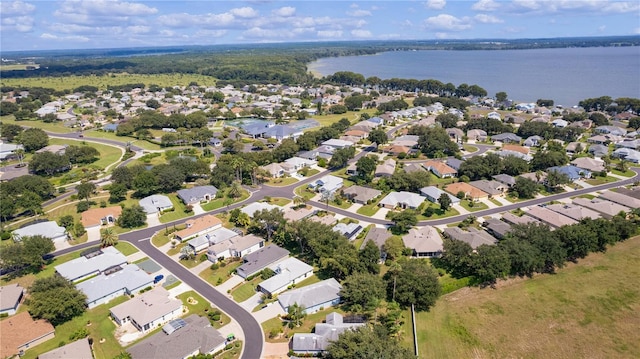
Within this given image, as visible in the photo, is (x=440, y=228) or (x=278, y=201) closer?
(x=440, y=228)

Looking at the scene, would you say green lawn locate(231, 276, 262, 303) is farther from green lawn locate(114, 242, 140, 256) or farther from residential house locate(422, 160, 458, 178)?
residential house locate(422, 160, 458, 178)

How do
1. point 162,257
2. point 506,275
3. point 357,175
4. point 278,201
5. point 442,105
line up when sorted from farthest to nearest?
point 442,105
point 357,175
point 278,201
point 162,257
point 506,275

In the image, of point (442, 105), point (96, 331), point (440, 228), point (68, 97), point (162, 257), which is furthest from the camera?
point (68, 97)

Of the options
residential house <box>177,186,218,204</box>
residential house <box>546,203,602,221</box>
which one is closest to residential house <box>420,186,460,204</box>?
residential house <box>546,203,602,221</box>

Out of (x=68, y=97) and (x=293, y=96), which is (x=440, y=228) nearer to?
(x=293, y=96)

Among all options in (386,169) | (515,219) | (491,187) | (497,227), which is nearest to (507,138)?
(491,187)

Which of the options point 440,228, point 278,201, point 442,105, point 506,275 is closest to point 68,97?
point 278,201

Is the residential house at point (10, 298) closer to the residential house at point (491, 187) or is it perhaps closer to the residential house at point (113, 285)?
the residential house at point (113, 285)
